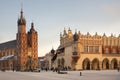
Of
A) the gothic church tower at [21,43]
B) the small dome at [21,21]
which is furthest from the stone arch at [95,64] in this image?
the small dome at [21,21]

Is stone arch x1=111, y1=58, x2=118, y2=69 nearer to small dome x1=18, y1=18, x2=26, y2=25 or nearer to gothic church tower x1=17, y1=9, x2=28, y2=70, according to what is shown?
gothic church tower x1=17, y1=9, x2=28, y2=70

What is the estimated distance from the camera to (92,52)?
251ft

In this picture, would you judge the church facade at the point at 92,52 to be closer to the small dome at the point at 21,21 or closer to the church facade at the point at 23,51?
the church facade at the point at 23,51

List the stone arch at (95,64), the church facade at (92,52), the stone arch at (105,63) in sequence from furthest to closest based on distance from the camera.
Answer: the stone arch at (105,63), the stone arch at (95,64), the church facade at (92,52)

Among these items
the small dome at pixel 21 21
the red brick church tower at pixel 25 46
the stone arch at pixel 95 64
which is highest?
the small dome at pixel 21 21

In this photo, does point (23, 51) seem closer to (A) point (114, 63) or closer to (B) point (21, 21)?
(B) point (21, 21)

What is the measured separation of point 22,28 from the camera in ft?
467

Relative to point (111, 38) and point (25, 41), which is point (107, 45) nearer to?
point (111, 38)

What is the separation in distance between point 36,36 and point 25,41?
9.90 m

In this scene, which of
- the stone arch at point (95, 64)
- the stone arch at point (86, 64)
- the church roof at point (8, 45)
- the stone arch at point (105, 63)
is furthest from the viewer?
the church roof at point (8, 45)

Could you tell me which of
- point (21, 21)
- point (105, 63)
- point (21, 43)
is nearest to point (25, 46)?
point (21, 43)

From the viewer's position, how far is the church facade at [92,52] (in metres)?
76.0

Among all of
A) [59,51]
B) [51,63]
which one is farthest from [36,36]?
[59,51]

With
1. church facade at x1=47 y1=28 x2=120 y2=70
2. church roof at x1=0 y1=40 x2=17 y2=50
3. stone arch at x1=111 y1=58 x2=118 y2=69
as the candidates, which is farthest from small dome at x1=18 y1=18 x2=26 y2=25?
stone arch at x1=111 y1=58 x2=118 y2=69
